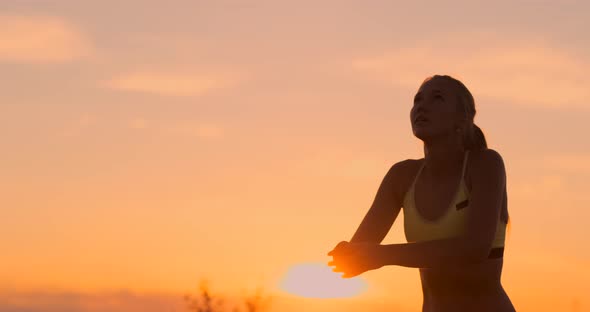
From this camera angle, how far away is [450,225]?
21.2 feet

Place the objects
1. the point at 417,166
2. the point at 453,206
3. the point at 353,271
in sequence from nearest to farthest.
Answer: the point at 353,271, the point at 453,206, the point at 417,166

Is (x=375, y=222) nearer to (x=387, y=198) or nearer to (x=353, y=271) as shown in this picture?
(x=387, y=198)

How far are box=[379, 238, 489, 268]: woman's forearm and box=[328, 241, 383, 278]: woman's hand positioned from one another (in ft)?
0.12

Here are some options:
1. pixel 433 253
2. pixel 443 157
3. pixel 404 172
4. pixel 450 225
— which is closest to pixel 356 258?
pixel 433 253

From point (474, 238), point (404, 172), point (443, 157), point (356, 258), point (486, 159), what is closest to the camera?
point (356, 258)

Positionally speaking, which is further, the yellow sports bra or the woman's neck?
the woman's neck

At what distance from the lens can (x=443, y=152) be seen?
6738 millimetres

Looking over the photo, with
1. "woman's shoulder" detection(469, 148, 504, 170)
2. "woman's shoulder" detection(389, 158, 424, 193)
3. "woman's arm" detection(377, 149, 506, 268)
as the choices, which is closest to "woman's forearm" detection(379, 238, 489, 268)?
"woman's arm" detection(377, 149, 506, 268)

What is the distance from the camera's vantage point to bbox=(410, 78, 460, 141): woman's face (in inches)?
261

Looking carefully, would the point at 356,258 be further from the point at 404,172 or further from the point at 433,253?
the point at 404,172

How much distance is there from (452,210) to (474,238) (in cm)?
27

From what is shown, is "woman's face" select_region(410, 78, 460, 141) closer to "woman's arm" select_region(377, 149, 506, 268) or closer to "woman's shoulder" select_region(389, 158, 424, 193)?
"woman's arm" select_region(377, 149, 506, 268)

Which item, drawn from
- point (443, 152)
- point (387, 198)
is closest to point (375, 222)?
point (387, 198)

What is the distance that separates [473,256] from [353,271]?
653mm
